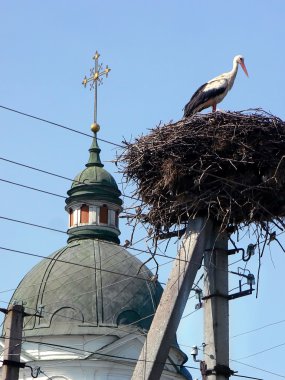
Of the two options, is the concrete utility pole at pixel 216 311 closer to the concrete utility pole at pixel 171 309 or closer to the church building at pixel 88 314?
the concrete utility pole at pixel 171 309

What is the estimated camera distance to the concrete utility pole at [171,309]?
15.6 m

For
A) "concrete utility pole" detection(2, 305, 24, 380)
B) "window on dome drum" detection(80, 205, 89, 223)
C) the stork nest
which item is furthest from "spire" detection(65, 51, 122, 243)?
the stork nest

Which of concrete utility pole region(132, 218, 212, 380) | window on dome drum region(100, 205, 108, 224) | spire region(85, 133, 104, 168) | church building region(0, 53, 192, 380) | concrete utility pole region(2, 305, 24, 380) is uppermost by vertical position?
spire region(85, 133, 104, 168)

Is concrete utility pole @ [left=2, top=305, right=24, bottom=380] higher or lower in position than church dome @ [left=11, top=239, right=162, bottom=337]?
lower

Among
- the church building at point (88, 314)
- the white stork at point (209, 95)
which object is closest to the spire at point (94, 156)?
the church building at point (88, 314)

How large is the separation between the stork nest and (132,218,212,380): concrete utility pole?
17.8 inches

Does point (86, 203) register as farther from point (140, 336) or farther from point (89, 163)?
point (140, 336)

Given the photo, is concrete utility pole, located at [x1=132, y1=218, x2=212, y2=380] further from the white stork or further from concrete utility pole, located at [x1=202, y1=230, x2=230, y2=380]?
the white stork

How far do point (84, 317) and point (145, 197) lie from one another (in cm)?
2074

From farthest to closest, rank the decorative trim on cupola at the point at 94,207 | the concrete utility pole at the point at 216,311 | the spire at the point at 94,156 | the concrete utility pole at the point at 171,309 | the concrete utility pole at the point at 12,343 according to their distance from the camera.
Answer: the spire at the point at 94,156 → the decorative trim on cupola at the point at 94,207 → the concrete utility pole at the point at 12,343 → the concrete utility pole at the point at 216,311 → the concrete utility pole at the point at 171,309

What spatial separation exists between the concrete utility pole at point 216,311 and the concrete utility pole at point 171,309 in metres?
0.30

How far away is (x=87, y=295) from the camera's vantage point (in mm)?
38000

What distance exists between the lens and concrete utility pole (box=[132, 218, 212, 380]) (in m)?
15.6

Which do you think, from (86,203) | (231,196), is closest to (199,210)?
(231,196)
